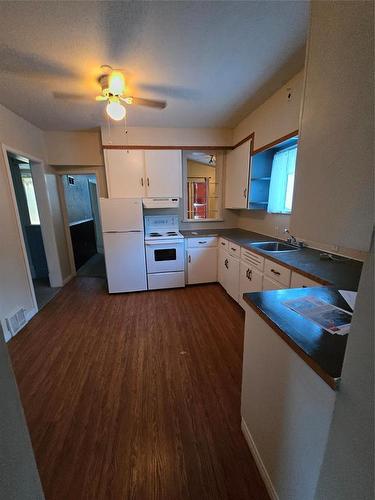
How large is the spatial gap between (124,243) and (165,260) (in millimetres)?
693

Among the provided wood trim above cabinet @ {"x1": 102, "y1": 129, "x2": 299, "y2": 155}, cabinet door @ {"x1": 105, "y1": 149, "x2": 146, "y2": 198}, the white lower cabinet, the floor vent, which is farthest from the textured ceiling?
the floor vent

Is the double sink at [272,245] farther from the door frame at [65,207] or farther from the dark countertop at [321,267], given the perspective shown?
the door frame at [65,207]

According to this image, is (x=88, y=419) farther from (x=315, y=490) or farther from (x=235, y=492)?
(x=315, y=490)

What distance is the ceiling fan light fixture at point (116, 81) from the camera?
1.83 metres

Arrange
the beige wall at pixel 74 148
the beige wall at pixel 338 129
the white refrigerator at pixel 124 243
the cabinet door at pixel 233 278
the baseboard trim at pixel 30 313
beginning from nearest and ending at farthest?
the beige wall at pixel 338 129 < the baseboard trim at pixel 30 313 < the cabinet door at pixel 233 278 < the white refrigerator at pixel 124 243 < the beige wall at pixel 74 148

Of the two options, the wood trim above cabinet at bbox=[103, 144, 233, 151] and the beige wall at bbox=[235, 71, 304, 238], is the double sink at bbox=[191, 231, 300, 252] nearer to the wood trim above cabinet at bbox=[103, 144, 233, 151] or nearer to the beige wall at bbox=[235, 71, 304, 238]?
the beige wall at bbox=[235, 71, 304, 238]

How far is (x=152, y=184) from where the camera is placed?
338 cm

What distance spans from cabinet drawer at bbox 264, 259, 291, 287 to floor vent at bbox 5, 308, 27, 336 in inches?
112

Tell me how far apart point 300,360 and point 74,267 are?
443 centimetres

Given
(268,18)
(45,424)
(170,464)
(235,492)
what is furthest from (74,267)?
(268,18)

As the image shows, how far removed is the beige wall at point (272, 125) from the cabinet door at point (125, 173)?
1.68 meters

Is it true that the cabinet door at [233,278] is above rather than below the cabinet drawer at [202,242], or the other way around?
below

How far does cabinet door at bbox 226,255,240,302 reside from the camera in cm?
277

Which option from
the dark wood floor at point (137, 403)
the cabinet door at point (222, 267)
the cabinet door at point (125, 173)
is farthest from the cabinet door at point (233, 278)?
the cabinet door at point (125, 173)
